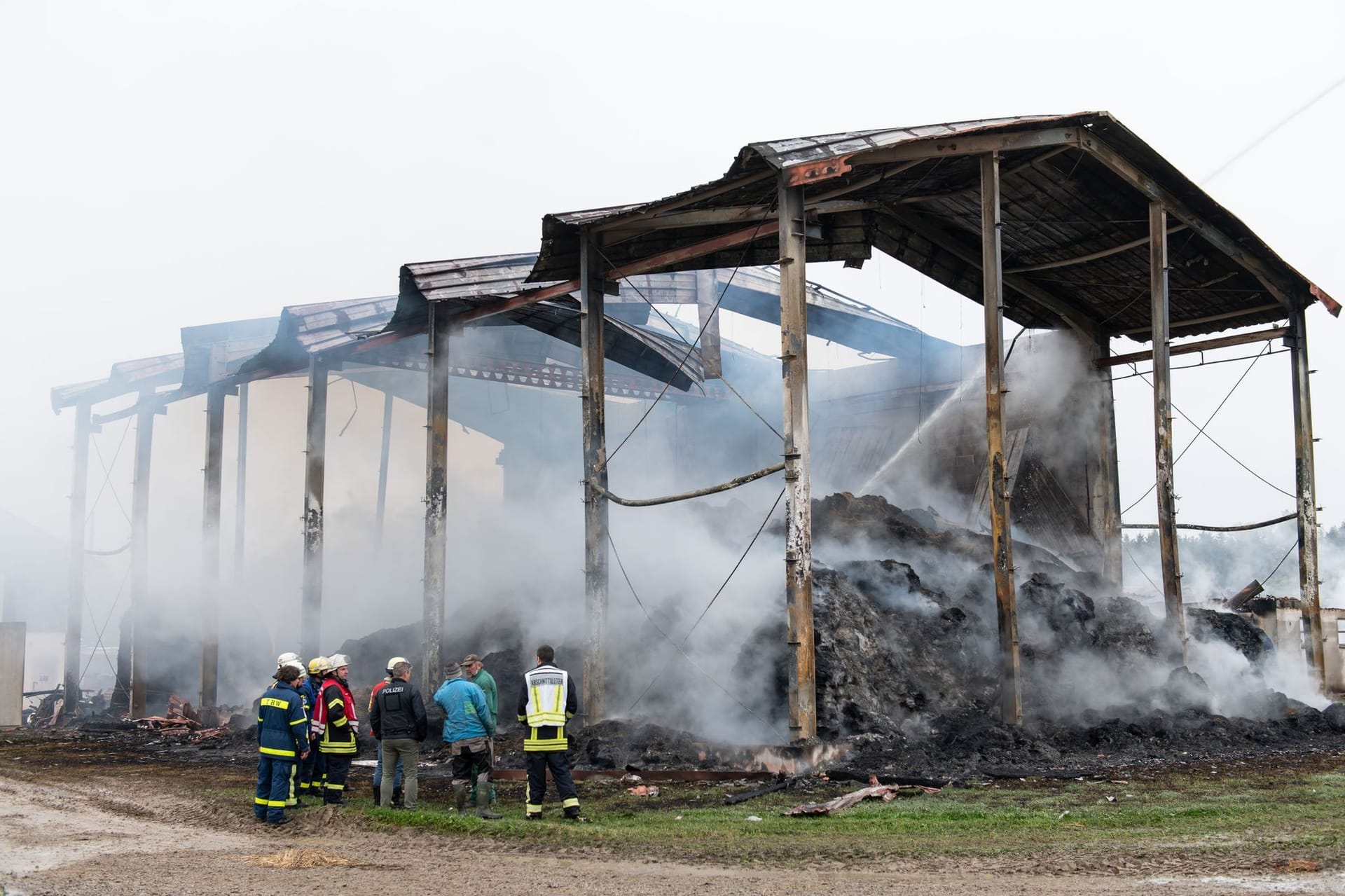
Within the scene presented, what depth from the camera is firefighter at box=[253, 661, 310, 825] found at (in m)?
10.2

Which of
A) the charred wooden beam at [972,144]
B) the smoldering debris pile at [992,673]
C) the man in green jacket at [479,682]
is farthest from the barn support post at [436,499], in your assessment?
the charred wooden beam at [972,144]

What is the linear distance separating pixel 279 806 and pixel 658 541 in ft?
39.9

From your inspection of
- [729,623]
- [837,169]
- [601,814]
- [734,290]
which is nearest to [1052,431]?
[734,290]

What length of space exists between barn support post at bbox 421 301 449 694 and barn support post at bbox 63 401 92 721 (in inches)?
497

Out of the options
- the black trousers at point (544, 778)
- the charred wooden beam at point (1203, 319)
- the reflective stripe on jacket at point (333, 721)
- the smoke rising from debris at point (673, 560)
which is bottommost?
the black trousers at point (544, 778)

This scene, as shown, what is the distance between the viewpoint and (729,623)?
1728 cm

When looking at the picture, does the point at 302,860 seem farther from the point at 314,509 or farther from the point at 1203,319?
the point at 1203,319

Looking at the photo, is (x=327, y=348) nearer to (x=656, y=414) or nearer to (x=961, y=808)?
(x=656, y=414)

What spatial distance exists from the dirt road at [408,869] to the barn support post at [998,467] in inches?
266

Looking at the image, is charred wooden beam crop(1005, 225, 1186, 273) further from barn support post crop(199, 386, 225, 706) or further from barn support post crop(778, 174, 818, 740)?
barn support post crop(199, 386, 225, 706)

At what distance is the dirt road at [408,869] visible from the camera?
671 cm

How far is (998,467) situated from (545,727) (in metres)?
6.82

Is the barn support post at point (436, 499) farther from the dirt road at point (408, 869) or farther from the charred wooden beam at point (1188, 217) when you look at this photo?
the charred wooden beam at point (1188, 217)

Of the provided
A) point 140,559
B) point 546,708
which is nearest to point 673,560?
point 546,708
